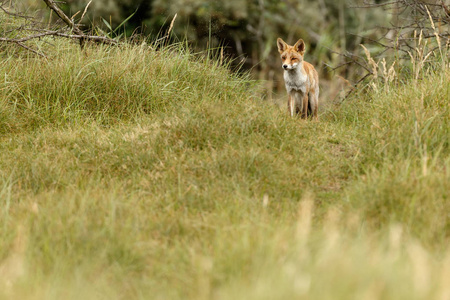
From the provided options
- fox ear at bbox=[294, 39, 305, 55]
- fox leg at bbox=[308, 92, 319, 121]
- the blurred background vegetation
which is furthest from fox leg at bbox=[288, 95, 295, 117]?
the blurred background vegetation

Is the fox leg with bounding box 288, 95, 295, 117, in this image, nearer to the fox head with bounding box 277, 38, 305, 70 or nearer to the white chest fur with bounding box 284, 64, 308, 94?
the white chest fur with bounding box 284, 64, 308, 94

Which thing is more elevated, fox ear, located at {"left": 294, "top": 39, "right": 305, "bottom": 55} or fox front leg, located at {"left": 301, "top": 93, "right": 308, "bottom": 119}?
fox ear, located at {"left": 294, "top": 39, "right": 305, "bottom": 55}

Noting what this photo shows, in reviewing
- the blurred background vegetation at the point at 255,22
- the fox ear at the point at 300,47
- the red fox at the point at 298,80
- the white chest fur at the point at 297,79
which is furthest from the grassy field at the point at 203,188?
A: the blurred background vegetation at the point at 255,22

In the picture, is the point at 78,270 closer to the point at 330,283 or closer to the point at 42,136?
the point at 330,283

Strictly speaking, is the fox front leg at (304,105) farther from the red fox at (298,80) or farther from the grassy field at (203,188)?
the grassy field at (203,188)

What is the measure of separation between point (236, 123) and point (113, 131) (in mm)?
1394

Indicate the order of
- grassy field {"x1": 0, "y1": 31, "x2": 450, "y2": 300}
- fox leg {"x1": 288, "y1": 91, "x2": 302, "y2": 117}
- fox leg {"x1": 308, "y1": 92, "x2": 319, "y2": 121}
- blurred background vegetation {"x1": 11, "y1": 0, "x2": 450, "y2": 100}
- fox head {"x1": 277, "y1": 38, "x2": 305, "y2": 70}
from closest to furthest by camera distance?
grassy field {"x1": 0, "y1": 31, "x2": 450, "y2": 300}
fox head {"x1": 277, "y1": 38, "x2": 305, "y2": 70}
fox leg {"x1": 288, "y1": 91, "x2": 302, "y2": 117}
fox leg {"x1": 308, "y1": 92, "x2": 319, "y2": 121}
blurred background vegetation {"x1": 11, "y1": 0, "x2": 450, "y2": 100}

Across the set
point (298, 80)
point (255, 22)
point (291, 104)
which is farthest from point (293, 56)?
point (255, 22)

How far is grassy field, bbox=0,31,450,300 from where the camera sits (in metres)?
2.79

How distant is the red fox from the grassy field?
493 millimetres

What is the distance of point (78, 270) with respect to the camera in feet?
9.96

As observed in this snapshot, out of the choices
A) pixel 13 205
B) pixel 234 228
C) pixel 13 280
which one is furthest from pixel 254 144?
pixel 13 280

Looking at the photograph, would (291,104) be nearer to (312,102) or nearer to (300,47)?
(312,102)

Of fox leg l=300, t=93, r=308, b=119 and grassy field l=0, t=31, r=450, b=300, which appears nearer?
grassy field l=0, t=31, r=450, b=300
